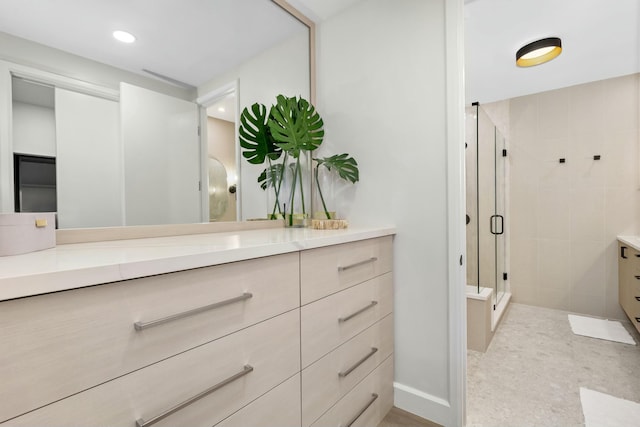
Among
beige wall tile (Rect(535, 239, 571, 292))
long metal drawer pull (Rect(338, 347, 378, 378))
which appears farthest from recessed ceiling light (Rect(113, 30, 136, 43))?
beige wall tile (Rect(535, 239, 571, 292))

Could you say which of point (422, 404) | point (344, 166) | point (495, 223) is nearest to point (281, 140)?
point (344, 166)

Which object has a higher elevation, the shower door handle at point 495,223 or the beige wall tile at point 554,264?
the shower door handle at point 495,223

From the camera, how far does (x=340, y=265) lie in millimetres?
1219

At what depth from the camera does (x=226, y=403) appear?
80 cm

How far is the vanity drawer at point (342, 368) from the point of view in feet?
3.49

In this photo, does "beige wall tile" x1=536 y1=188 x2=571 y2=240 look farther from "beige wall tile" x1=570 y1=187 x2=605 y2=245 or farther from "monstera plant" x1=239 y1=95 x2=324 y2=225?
"monstera plant" x1=239 y1=95 x2=324 y2=225

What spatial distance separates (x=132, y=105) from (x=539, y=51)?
272 centimetres

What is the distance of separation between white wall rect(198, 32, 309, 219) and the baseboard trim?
1.22m

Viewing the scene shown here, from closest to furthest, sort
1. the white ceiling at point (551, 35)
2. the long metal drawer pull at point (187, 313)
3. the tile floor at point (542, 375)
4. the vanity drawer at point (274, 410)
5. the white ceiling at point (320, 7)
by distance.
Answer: the long metal drawer pull at point (187, 313)
the vanity drawer at point (274, 410)
the tile floor at point (542, 375)
the white ceiling at point (320, 7)
the white ceiling at point (551, 35)

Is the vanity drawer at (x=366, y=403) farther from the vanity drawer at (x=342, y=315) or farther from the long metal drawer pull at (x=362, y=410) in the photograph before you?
→ the vanity drawer at (x=342, y=315)

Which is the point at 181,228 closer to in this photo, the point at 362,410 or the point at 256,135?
the point at 256,135

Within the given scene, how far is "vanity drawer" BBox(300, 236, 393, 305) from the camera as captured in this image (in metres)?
1.07

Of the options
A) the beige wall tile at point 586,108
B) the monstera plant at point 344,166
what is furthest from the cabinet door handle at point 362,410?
the beige wall tile at point 586,108

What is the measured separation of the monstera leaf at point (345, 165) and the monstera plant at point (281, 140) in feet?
0.48
